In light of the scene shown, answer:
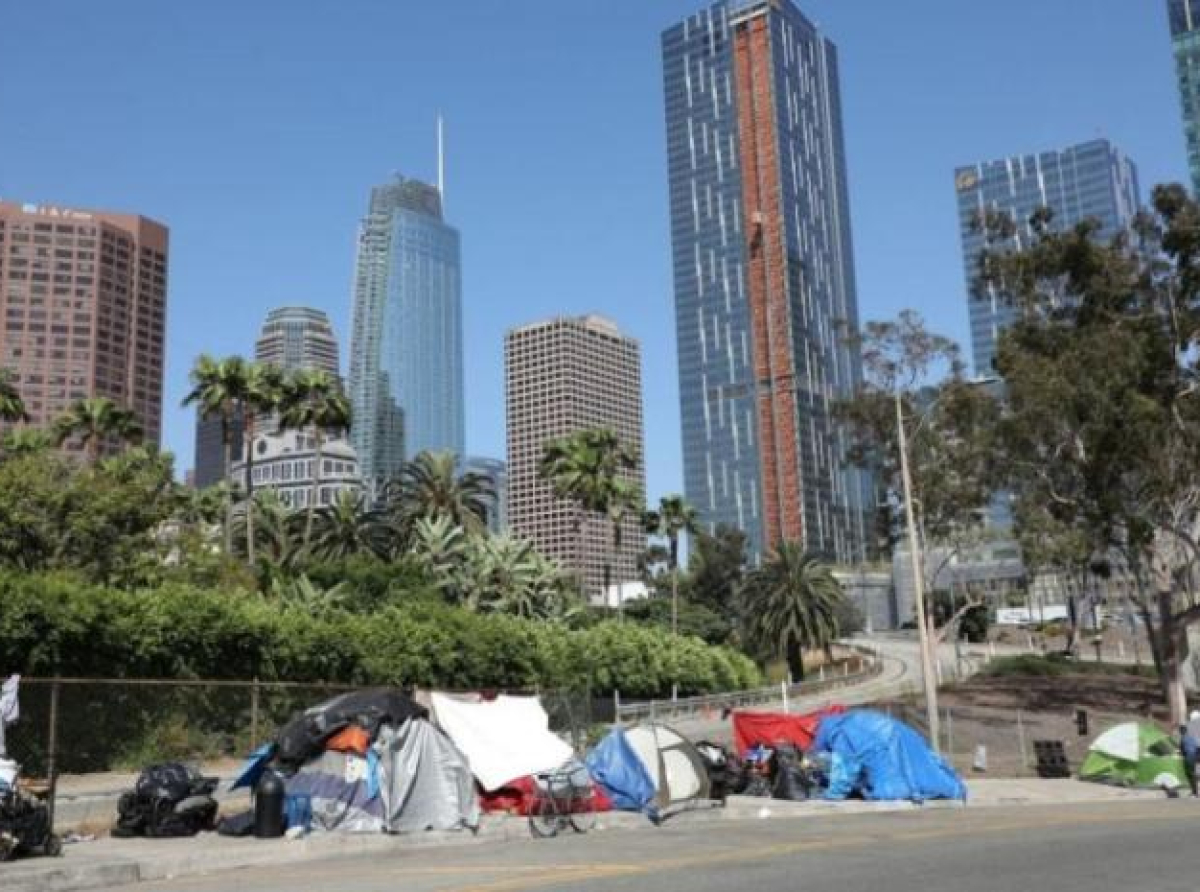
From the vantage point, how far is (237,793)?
19.0m

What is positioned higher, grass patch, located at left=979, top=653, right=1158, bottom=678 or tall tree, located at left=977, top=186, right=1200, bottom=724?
tall tree, located at left=977, top=186, right=1200, bottom=724

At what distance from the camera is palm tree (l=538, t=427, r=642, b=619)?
7206 cm

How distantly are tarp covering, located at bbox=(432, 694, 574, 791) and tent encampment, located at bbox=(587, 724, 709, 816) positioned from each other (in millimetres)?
1186

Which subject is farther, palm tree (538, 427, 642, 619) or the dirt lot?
palm tree (538, 427, 642, 619)

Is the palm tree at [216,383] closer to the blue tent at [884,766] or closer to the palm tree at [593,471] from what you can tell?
the palm tree at [593,471]

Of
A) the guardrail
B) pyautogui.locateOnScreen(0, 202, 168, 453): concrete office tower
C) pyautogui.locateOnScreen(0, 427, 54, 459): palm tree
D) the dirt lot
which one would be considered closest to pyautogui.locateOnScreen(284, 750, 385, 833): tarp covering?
the dirt lot

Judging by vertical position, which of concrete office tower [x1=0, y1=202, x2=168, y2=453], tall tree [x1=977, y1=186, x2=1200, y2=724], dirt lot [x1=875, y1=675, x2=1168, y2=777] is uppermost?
concrete office tower [x1=0, y1=202, x2=168, y2=453]

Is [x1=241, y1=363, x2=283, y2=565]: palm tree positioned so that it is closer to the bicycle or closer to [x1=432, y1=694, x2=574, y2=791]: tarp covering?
[x1=432, y1=694, x2=574, y2=791]: tarp covering

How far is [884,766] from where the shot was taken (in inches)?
855

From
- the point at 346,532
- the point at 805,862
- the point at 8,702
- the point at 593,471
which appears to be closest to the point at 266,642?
the point at 8,702

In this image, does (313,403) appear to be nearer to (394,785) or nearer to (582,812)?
(582,812)

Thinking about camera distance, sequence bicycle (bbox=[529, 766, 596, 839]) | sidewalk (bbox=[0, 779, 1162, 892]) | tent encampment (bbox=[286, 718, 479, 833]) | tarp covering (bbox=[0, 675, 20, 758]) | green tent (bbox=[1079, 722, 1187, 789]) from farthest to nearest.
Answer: green tent (bbox=[1079, 722, 1187, 789]) → bicycle (bbox=[529, 766, 596, 839]) → tent encampment (bbox=[286, 718, 479, 833]) → tarp covering (bbox=[0, 675, 20, 758]) → sidewalk (bbox=[0, 779, 1162, 892])

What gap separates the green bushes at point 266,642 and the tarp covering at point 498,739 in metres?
13.6

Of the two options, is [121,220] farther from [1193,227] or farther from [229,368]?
[1193,227]
